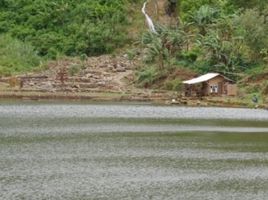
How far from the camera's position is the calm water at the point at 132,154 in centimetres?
2958

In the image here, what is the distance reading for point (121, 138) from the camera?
4491 cm

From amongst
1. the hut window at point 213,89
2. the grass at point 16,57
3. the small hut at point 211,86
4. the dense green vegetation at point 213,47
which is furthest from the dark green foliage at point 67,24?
the hut window at point 213,89

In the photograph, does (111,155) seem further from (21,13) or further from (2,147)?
(21,13)

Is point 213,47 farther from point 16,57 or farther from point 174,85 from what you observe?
point 16,57

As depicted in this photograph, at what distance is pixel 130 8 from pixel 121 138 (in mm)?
62363

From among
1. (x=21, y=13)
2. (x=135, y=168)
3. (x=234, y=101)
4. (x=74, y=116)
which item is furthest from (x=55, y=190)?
(x=21, y=13)

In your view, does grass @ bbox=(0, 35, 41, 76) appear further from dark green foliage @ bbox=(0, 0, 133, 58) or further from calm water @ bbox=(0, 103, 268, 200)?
calm water @ bbox=(0, 103, 268, 200)

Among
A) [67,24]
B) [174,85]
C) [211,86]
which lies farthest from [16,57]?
[211,86]

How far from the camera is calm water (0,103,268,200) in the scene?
97.0 ft

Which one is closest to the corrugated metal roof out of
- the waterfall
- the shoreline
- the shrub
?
the shoreline

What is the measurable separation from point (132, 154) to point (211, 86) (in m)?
38.6

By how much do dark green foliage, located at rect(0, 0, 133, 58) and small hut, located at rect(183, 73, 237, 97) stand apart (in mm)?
22064

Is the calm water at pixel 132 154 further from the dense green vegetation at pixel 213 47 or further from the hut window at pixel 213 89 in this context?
the dense green vegetation at pixel 213 47

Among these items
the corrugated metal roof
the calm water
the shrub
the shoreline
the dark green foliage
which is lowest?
the calm water
